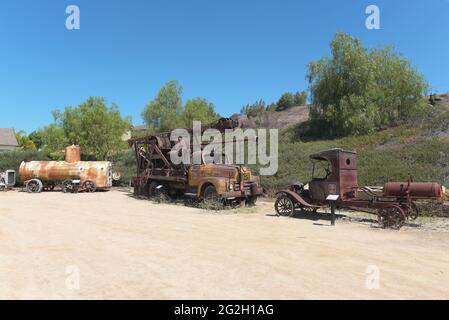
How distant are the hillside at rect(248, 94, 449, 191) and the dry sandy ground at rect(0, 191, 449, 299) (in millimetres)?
7167

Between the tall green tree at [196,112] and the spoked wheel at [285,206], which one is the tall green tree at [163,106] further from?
the spoked wheel at [285,206]

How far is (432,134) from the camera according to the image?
23406 mm

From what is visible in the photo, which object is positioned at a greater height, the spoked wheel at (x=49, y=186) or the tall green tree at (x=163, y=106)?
the tall green tree at (x=163, y=106)

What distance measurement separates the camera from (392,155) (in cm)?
2116

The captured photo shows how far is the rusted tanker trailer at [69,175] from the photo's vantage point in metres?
23.7

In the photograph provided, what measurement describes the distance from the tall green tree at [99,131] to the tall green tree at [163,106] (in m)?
10.3

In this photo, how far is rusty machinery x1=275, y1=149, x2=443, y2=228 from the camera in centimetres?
1119

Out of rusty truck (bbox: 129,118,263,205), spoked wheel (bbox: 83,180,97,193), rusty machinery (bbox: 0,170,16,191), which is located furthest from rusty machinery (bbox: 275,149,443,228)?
rusty machinery (bbox: 0,170,16,191)

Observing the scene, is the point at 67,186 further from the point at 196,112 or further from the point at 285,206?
the point at 196,112

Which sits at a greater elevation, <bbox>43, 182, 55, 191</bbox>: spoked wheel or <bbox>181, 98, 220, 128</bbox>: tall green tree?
<bbox>181, 98, 220, 128</bbox>: tall green tree

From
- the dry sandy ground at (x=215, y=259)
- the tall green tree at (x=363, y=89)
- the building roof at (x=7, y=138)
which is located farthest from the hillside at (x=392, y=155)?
the building roof at (x=7, y=138)

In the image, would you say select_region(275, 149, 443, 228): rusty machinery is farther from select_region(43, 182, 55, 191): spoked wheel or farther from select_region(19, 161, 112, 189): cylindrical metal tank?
select_region(43, 182, 55, 191): spoked wheel

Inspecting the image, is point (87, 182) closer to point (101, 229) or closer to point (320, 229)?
point (101, 229)

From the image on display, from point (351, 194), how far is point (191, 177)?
6.95 meters
